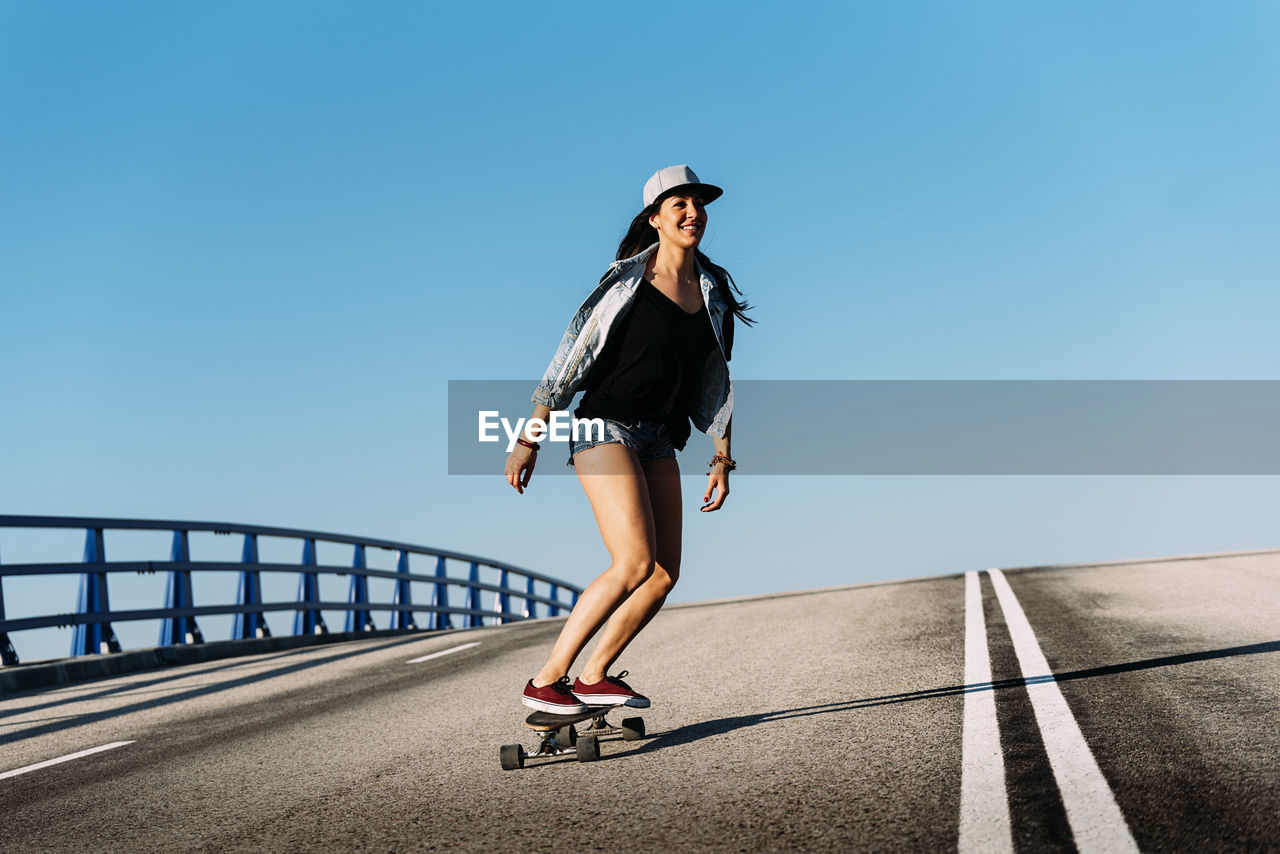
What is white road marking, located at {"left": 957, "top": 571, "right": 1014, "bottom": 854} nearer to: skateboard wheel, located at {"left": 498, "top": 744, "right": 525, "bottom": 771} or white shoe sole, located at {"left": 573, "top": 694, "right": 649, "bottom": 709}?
A: white shoe sole, located at {"left": 573, "top": 694, "right": 649, "bottom": 709}

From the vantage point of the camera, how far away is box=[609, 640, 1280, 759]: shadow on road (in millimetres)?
4633

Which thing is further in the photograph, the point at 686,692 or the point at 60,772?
the point at 686,692

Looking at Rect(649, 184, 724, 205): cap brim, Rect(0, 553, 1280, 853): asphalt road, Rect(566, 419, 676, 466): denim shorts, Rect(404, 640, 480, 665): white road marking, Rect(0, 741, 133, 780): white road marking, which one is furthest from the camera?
Rect(404, 640, 480, 665): white road marking

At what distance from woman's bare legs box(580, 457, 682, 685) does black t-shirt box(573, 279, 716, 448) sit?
0.68 feet

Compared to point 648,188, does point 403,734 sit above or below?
below

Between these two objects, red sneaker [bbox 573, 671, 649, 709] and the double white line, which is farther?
red sneaker [bbox 573, 671, 649, 709]

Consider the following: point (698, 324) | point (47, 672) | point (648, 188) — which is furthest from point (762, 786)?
point (47, 672)

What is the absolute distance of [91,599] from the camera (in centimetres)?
1070

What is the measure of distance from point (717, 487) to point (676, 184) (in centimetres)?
124

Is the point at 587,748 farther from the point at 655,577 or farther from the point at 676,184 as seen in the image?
the point at 676,184

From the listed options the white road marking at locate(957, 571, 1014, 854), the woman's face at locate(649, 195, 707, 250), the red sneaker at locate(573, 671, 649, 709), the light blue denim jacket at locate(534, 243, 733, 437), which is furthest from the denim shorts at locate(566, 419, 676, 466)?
the white road marking at locate(957, 571, 1014, 854)

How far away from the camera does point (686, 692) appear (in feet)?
19.7

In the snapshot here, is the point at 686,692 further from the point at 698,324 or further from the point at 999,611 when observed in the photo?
the point at 999,611

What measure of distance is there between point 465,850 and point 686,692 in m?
2.92
